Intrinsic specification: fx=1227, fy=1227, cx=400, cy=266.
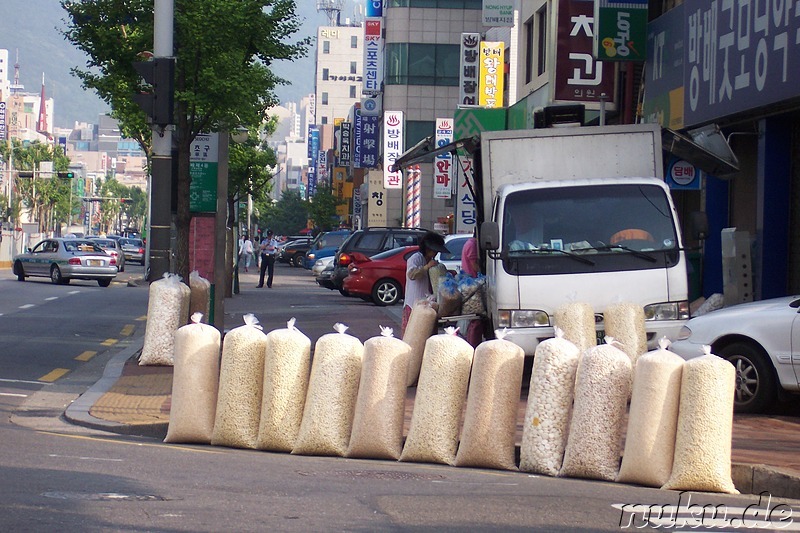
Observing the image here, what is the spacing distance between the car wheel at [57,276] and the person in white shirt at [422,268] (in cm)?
2892

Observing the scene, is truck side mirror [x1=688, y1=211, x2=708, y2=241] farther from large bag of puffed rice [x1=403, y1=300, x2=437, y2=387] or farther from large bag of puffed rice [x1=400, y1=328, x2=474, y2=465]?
large bag of puffed rice [x1=400, y1=328, x2=474, y2=465]

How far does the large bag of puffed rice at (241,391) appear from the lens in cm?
951

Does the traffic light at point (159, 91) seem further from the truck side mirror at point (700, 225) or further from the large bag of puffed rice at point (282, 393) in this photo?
the truck side mirror at point (700, 225)

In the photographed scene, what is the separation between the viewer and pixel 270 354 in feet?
30.9

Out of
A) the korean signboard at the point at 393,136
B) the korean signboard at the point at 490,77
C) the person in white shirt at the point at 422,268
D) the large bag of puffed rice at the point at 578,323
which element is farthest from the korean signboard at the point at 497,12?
the korean signboard at the point at 393,136

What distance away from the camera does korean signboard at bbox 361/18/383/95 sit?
77.9m

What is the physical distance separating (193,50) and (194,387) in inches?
428

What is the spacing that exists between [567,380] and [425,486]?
1.48 m

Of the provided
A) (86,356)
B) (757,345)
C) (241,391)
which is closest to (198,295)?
(86,356)

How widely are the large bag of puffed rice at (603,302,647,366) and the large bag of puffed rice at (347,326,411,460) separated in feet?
12.3

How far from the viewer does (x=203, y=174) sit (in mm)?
20359

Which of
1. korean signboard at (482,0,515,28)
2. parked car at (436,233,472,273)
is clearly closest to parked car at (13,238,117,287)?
korean signboard at (482,0,515,28)

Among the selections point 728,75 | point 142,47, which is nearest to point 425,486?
point 728,75

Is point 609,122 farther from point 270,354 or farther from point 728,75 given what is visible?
point 270,354
